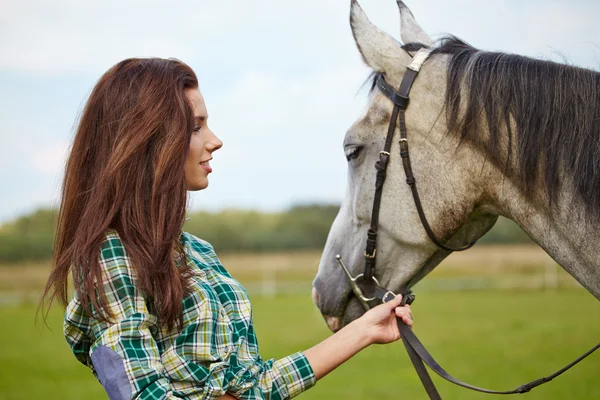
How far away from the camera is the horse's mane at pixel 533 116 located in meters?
2.07

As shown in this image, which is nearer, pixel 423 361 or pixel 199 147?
pixel 199 147

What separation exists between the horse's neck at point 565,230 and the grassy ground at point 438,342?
111cm

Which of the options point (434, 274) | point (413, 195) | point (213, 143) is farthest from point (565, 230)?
point (434, 274)

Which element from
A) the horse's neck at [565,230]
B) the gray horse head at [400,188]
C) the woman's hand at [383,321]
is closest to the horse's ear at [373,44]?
the gray horse head at [400,188]

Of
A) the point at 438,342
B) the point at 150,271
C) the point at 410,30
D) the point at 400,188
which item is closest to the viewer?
the point at 150,271

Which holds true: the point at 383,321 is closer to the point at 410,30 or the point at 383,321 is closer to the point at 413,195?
the point at 413,195

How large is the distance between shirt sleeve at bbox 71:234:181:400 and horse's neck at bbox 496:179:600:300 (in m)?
1.33

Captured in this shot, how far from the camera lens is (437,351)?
11.4m

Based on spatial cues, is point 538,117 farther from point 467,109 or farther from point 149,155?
point 149,155

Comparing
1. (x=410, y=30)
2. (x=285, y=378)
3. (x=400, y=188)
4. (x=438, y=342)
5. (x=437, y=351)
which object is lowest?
(x=438, y=342)

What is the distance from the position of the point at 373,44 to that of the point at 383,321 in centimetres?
107

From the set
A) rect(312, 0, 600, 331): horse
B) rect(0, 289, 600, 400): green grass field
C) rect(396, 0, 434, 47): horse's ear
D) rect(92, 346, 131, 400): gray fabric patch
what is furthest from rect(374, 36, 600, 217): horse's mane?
rect(0, 289, 600, 400): green grass field

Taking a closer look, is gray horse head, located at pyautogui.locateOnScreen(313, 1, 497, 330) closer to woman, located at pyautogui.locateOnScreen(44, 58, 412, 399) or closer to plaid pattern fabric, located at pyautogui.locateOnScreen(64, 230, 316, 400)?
woman, located at pyautogui.locateOnScreen(44, 58, 412, 399)

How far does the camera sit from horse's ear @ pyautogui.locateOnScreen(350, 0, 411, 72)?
2434 mm
